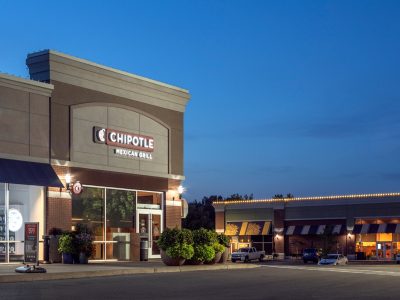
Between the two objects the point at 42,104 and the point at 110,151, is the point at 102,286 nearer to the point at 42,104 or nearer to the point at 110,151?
the point at 42,104

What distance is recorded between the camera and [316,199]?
8388 cm

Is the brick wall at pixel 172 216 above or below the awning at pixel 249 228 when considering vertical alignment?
above

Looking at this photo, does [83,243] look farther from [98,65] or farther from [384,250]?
[384,250]

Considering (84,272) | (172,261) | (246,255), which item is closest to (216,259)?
(172,261)

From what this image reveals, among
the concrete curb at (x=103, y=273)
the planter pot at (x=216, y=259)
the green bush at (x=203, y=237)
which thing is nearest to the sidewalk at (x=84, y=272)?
the concrete curb at (x=103, y=273)

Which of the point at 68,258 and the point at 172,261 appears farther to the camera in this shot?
the point at 68,258

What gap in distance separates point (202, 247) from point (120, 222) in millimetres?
9355

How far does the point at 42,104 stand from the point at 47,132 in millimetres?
1407

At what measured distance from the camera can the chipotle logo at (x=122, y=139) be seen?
39.5 meters

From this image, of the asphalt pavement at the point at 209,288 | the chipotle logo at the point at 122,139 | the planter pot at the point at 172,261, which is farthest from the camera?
the chipotle logo at the point at 122,139

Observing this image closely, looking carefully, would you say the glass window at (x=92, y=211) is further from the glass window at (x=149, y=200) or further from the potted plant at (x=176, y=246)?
the potted plant at (x=176, y=246)

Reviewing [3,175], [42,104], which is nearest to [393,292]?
[3,175]

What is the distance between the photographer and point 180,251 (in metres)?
31.9

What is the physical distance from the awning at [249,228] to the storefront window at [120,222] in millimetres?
47562
